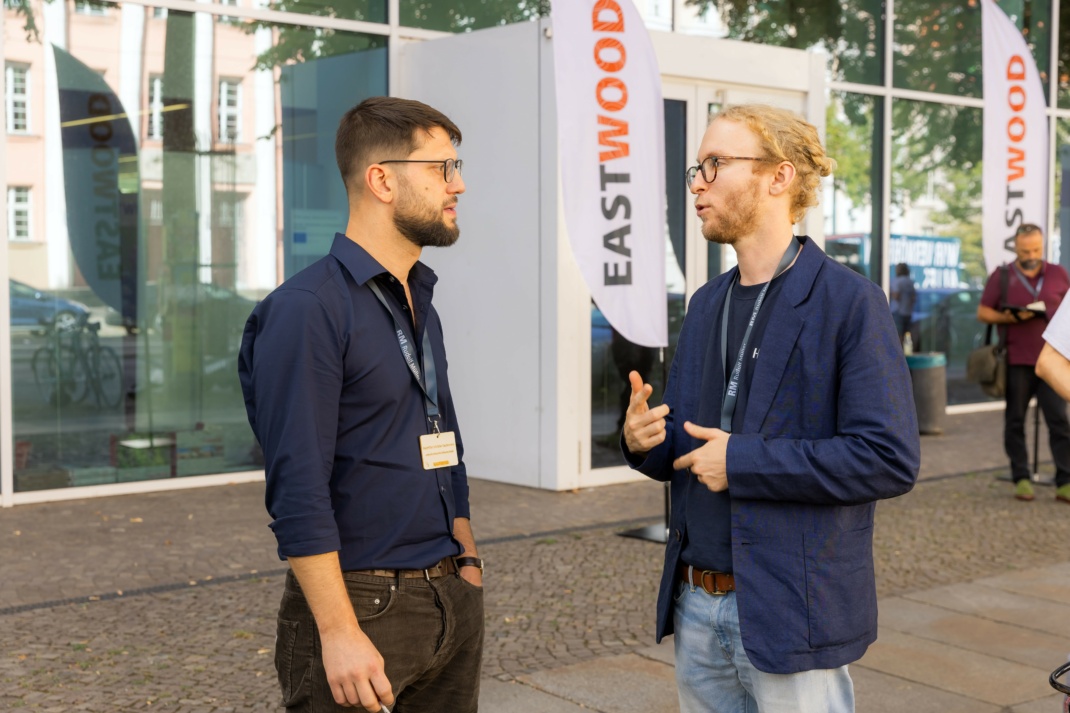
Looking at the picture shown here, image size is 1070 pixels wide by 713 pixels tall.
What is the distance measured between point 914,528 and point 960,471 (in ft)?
8.29

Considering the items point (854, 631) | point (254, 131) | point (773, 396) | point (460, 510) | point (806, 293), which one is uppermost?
point (254, 131)

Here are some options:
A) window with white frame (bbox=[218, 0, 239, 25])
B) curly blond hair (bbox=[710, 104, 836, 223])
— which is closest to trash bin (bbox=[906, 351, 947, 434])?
window with white frame (bbox=[218, 0, 239, 25])

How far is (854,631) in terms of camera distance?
2.50 metres

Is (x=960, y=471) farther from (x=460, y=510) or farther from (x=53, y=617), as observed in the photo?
(x=460, y=510)

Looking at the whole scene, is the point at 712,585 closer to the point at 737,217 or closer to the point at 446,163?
the point at 737,217

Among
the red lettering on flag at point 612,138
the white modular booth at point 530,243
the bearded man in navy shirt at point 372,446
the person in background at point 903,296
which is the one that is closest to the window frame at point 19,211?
the white modular booth at point 530,243

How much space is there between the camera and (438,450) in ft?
8.23

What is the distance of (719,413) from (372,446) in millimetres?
729

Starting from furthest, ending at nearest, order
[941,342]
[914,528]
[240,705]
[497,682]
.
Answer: [941,342]
[914,528]
[497,682]
[240,705]

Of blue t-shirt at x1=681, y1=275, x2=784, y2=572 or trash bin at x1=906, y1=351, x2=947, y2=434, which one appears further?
trash bin at x1=906, y1=351, x2=947, y2=434

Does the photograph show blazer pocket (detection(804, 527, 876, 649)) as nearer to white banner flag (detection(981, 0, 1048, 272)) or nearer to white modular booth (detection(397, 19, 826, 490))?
white modular booth (detection(397, 19, 826, 490))

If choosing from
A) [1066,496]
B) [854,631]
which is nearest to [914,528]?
[1066,496]

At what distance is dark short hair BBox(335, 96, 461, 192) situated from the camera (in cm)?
254

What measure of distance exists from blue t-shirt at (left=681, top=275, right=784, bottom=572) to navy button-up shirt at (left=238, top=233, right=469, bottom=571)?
19.0 inches
